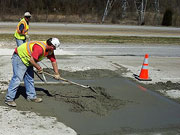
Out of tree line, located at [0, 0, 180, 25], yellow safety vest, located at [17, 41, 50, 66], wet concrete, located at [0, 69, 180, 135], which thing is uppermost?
tree line, located at [0, 0, 180, 25]

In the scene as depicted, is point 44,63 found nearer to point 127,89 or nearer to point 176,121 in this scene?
point 127,89

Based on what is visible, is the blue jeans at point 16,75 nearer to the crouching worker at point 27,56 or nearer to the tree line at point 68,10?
the crouching worker at point 27,56

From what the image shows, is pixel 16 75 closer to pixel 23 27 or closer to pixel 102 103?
pixel 102 103

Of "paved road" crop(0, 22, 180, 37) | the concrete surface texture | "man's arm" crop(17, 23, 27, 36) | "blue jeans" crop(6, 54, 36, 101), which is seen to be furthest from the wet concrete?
"paved road" crop(0, 22, 180, 37)

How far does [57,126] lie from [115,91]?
2.96m

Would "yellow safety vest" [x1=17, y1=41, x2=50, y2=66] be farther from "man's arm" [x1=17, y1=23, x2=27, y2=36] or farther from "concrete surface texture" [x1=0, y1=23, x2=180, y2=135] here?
"man's arm" [x1=17, y1=23, x2=27, y2=36]

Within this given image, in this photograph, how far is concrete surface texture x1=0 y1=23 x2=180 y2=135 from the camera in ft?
17.5

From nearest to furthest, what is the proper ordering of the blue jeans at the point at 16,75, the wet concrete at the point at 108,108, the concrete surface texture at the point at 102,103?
the concrete surface texture at the point at 102,103, the wet concrete at the point at 108,108, the blue jeans at the point at 16,75

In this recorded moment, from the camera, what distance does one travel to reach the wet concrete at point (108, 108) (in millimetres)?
5438

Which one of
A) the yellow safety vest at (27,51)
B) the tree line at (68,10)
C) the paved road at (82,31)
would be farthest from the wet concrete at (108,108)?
the tree line at (68,10)

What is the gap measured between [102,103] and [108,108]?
0.91 feet

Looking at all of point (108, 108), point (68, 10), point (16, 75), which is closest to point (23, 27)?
point (16, 75)

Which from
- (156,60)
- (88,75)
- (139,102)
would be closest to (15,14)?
(156,60)

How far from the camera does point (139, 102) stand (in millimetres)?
7062
